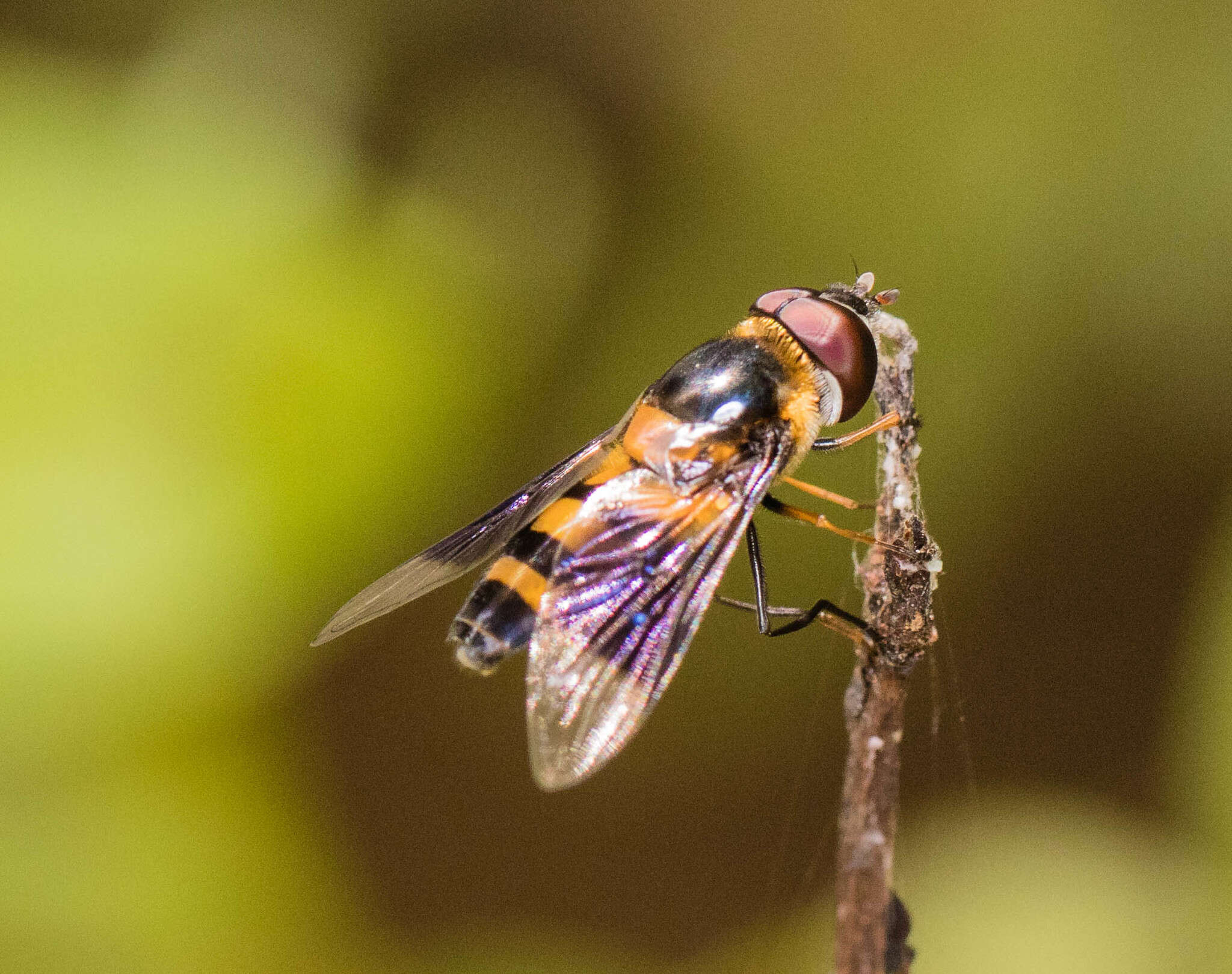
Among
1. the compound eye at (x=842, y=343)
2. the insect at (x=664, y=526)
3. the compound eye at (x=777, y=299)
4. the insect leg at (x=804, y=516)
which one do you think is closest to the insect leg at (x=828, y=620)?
the insect at (x=664, y=526)

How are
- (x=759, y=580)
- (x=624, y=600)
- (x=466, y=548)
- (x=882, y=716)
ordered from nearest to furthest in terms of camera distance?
(x=882, y=716) < (x=624, y=600) < (x=759, y=580) < (x=466, y=548)

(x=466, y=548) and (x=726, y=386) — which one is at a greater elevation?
(x=726, y=386)

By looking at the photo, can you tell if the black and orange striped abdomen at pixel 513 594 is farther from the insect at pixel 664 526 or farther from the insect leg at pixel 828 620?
the insect leg at pixel 828 620

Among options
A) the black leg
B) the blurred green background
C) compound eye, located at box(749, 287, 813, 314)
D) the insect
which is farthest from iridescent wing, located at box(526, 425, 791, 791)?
the blurred green background

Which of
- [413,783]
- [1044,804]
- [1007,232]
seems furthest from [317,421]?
[1044,804]

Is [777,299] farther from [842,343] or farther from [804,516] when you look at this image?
[804,516]

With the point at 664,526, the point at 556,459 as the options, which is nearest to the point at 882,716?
the point at 664,526
